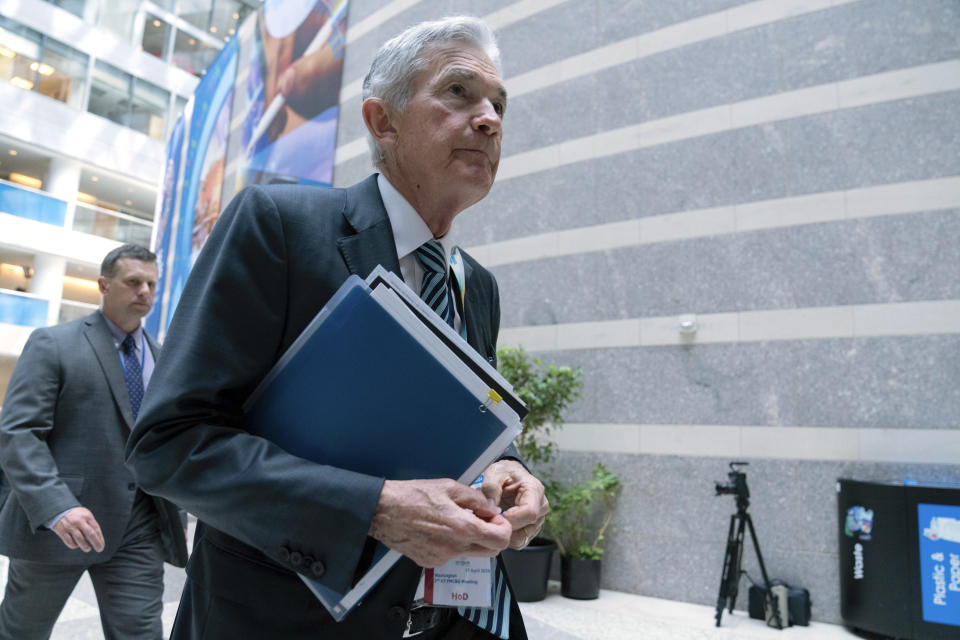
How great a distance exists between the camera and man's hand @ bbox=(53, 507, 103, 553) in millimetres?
2240

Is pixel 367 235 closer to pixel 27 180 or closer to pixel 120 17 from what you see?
pixel 27 180

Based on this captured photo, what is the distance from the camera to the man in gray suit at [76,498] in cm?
234

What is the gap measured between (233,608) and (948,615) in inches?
197

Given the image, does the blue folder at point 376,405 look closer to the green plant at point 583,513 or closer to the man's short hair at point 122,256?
the man's short hair at point 122,256

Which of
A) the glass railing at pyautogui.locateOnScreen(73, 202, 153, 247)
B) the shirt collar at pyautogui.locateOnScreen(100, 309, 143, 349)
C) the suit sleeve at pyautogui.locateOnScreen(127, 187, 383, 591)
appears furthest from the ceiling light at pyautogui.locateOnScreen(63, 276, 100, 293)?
the suit sleeve at pyautogui.locateOnScreen(127, 187, 383, 591)

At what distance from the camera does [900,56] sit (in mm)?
5312

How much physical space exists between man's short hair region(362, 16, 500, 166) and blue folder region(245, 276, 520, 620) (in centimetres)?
58

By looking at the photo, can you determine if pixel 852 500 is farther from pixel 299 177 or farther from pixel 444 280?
pixel 299 177

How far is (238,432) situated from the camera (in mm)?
917

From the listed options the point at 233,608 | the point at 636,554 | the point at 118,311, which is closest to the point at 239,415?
the point at 233,608

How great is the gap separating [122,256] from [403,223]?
2.27m

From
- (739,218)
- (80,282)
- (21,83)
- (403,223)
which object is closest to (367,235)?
(403,223)

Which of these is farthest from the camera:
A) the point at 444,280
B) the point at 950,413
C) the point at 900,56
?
the point at 900,56

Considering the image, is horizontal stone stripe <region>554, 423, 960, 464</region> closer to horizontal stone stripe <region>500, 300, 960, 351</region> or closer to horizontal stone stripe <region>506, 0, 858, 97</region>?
horizontal stone stripe <region>500, 300, 960, 351</region>
